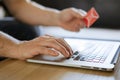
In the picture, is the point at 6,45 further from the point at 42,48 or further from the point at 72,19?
the point at 72,19

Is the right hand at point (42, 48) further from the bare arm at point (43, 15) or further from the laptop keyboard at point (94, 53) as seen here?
the bare arm at point (43, 15)

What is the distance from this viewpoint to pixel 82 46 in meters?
0.80

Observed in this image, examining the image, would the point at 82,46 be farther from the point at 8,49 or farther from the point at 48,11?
the point at 48,11

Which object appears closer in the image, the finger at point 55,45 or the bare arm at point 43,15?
the finger at point 55,45

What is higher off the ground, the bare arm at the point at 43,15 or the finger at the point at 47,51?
the bare arm at the point at 43,15

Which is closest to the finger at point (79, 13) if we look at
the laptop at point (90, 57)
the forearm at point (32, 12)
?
the laptop at point (90, 57)

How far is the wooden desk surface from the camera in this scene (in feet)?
1.84

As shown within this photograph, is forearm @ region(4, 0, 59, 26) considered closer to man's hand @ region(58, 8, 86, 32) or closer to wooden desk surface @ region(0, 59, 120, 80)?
man's hand @ region(58, 8, 86, 32)

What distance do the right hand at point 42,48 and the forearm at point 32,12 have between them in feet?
1.12

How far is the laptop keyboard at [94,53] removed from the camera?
2.14 ft

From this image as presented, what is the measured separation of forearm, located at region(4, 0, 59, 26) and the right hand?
1.12 feet

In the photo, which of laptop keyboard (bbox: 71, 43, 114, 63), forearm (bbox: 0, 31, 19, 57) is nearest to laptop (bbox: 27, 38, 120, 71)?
laptop keyboard (bbox: 71, 43, 114, 63)

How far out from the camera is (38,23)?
3.80 ft

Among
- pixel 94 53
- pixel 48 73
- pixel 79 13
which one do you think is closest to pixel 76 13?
pixel 79 13
